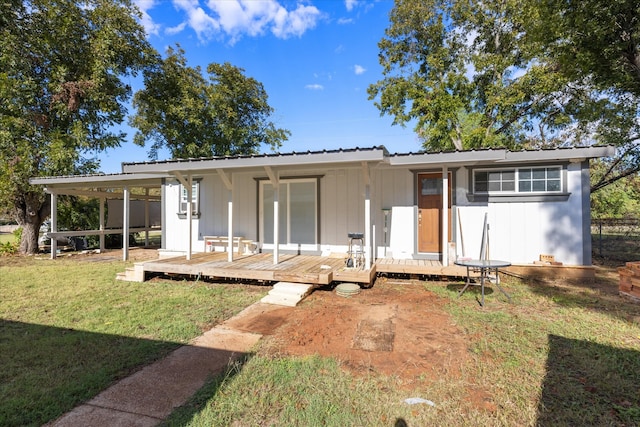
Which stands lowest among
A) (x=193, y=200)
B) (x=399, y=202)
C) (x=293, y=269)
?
(x=293, y=269)

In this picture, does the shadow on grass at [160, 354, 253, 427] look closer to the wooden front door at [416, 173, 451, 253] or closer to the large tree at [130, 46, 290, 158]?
the wooden front door at [416, 173, 451, 253]

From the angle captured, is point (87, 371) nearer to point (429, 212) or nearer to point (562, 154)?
point (429, 212)

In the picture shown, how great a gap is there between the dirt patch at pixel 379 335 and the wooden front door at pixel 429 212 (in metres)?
1.84

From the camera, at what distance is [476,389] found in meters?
2.49

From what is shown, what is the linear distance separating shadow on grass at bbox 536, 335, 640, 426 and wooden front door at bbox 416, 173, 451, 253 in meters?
3.53

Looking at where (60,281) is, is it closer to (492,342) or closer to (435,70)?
(492,342)

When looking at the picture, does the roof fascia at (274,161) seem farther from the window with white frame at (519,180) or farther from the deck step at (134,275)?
the window with white frame at (519,180)

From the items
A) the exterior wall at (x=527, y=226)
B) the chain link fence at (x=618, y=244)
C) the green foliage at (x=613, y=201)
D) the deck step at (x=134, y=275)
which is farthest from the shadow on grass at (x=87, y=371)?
the green foliage at (x=613, y=201)

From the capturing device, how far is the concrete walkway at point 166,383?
85.0 inches

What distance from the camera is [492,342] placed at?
3.34m

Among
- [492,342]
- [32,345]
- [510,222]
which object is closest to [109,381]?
[32,345]

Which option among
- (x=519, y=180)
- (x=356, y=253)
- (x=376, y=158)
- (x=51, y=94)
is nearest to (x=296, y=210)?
(x=356, y=253)

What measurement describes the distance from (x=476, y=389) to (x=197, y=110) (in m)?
17.1

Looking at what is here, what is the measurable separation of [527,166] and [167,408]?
278 inches
